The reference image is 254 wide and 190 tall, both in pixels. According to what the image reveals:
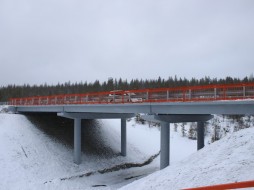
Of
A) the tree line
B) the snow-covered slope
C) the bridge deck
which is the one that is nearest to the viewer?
the snow-covered slope

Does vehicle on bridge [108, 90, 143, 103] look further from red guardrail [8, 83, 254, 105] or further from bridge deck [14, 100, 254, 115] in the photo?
bridge deck [14, 100, 254, 115]

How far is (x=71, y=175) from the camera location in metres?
28.7

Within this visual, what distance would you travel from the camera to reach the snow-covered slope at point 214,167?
1466cm

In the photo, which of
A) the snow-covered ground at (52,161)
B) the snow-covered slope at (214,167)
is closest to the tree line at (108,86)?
the snow-covered ground at (52,161)

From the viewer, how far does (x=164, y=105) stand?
2330 centimetres

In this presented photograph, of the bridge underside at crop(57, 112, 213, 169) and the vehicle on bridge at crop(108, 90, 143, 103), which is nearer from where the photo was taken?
→ the bridge underside at crop(57, 112, 213, 169)

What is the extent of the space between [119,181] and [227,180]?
16.2m

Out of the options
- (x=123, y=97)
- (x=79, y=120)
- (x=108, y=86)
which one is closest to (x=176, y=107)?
(x=123, y=97)

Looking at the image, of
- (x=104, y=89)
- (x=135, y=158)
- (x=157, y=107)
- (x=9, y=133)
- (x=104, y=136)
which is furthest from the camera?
(x=104, y=89)

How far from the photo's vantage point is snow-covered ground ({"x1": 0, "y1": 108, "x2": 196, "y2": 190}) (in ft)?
85.6

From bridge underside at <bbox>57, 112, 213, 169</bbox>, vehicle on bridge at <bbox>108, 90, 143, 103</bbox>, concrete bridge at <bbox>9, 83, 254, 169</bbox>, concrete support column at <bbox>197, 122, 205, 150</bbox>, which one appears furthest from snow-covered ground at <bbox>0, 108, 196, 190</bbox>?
vehicle on bridge at <bbox>108, 90, 143, 103</bbox>

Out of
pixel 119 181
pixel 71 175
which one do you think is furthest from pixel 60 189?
pixel 119 181

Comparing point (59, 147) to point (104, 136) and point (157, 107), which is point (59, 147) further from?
point (157, 107)

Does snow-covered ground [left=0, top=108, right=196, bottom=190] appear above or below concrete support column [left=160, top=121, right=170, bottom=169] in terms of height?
below
